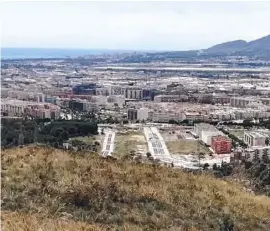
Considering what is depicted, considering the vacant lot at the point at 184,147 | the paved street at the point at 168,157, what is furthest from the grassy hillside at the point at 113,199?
the vacant lot at the point at 184,147

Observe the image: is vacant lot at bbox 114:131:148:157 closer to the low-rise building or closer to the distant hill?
the low-rise building

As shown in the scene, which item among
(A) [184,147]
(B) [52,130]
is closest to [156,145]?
(A) [184,147]

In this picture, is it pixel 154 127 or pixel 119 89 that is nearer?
pixel 154 127

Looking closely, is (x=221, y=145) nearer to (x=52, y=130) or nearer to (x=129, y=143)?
(x=129, y=143)

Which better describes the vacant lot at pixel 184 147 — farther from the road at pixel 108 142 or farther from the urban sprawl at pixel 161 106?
the road at pixel 108 142

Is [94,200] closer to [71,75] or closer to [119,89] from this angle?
[119,89]

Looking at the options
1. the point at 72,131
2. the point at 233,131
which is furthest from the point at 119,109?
the point at 72,131
